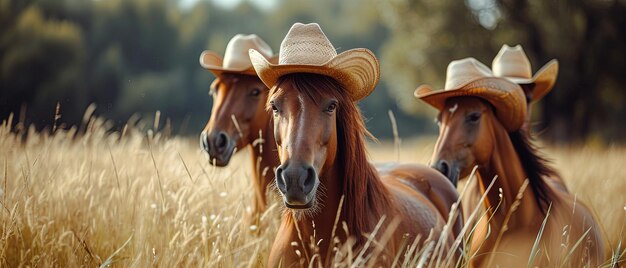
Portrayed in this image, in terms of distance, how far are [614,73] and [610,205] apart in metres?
15.1

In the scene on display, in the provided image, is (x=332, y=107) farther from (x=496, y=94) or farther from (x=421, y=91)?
(x=421, y=91)

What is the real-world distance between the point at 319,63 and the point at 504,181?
5.78 feet

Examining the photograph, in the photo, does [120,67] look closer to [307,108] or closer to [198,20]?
[198,20]

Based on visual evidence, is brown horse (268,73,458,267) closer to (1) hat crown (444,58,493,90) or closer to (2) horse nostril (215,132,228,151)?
(1) hat crown (444,58,493,90)

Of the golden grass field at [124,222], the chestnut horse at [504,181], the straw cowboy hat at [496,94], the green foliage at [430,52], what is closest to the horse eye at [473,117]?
the chestnut horse at [504,181]

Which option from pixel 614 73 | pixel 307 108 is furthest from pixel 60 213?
pixel 614 73

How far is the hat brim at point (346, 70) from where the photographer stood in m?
3.04

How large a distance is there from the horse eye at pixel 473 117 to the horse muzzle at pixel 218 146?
179 centimetres

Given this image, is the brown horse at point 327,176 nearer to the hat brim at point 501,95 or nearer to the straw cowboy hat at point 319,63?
the straw cowboy hat at point 319,63

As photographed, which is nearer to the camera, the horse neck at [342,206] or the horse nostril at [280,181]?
the horse nostril at [280,181]

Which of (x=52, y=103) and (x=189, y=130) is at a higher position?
(x=52, y=103)

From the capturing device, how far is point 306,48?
319cm

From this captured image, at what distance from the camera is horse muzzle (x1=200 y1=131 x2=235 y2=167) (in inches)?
191

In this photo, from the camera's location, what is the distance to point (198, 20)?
4162 cm
